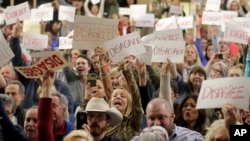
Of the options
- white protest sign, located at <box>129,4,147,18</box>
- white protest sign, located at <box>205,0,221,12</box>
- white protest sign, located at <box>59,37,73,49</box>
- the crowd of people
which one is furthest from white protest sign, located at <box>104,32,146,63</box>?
white protest sign, located at <box>129,4,147,18</box>

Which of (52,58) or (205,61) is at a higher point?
(52,58)

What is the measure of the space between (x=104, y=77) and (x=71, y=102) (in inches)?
28.5

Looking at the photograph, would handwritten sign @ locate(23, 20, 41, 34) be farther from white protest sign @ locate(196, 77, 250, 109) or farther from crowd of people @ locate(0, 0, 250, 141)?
white protest sign @ locate(196, 77, 250, 109)

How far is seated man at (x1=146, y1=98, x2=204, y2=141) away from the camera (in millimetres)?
5270

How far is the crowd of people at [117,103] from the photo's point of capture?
4961 millimetres

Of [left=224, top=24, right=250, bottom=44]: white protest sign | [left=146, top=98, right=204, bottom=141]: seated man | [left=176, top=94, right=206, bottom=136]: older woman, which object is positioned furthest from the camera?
[left=224, top=24, right=250, bottom=44]: white protest sign

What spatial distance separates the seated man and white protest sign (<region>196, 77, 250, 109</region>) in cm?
23

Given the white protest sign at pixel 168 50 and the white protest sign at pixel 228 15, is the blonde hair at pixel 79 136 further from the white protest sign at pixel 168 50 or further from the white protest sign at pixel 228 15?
the white protest sign at pixel 228 15

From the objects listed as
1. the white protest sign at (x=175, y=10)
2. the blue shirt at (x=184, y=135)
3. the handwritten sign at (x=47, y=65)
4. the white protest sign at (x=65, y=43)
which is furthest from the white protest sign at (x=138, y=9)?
the handwritten sign at (x=47, y=65)

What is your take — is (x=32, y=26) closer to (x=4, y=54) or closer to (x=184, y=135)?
(x=4, y=54)

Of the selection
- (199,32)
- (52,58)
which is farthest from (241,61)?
(52,58)

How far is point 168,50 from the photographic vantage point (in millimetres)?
7012

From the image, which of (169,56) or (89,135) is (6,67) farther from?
(89,135)

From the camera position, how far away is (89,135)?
498 centimetres
